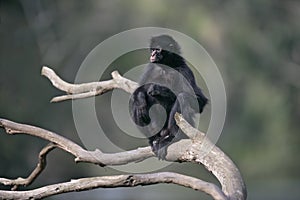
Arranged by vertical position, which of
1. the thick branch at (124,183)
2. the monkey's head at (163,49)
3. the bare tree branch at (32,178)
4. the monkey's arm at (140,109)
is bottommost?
the thick branch at (124,183)

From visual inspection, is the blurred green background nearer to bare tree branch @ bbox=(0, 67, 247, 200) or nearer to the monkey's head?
the monkey's head

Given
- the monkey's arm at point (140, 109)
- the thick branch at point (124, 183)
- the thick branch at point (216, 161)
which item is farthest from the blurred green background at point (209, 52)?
the thick branch at point (124, 183)

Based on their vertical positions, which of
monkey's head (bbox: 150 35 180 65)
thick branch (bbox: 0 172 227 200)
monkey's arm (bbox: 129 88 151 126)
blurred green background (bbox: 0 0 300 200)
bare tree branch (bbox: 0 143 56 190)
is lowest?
thick branch (bbox: 0 172 227 200)

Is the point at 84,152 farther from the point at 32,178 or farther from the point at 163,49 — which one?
the point at 163,49

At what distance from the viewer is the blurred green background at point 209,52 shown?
19.1 meters

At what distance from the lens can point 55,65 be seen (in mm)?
20500

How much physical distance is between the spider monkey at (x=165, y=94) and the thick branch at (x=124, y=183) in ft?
3.62

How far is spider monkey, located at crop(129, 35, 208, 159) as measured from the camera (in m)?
6.23

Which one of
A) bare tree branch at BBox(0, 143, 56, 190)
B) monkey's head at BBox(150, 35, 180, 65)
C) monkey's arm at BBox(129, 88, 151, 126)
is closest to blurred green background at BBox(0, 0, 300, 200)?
monkey's head at BBox(150, 35, 180, 65)

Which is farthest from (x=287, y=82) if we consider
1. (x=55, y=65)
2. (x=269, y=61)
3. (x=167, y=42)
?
(x=167, y=42)

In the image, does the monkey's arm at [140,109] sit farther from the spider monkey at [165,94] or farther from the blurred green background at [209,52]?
the blurred green background at [209,52]

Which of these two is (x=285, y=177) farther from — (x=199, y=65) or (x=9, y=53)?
(x=9, y=53)

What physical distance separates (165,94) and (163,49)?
43cm

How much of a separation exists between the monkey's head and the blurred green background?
1021cm
